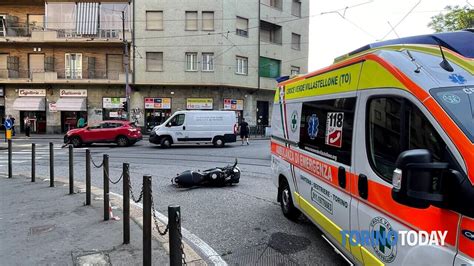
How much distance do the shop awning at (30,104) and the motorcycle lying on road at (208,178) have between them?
28972mm

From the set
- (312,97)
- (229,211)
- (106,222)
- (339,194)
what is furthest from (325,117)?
(106,222)

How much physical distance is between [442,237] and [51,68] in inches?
1441

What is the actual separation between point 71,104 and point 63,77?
262cm

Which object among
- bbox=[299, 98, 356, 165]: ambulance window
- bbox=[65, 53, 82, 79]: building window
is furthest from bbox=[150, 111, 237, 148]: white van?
bbox=[299, 98, 356, 165]: ambulance window

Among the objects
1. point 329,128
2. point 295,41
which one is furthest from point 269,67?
point 329,128

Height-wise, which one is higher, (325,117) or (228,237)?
(325,117)

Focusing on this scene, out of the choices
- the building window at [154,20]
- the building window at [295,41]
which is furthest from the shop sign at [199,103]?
the building window at [295,41]

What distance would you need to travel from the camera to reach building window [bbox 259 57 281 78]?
35750 mm

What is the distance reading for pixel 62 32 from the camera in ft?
109

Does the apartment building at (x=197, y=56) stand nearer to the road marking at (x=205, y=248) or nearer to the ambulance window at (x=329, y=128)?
the road marking at (x=205, y=248)

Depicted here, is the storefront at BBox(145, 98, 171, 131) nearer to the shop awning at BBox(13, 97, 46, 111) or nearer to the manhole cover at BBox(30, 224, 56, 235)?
the shop awning at BBox(13, 97, 46, 111)

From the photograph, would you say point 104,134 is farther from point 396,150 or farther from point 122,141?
point 396,150

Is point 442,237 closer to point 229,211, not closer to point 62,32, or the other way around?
point 229,211

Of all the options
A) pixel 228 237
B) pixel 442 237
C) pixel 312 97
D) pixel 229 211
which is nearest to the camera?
pixel 442 237
